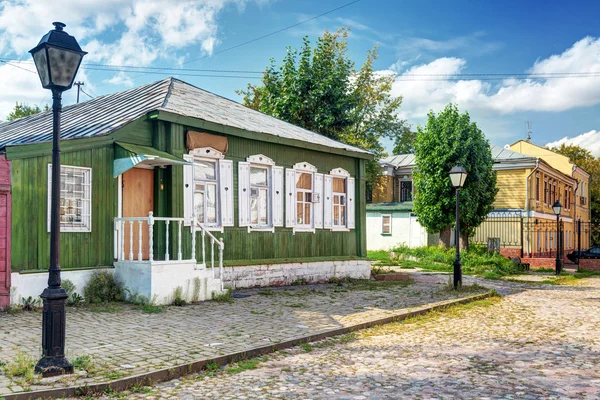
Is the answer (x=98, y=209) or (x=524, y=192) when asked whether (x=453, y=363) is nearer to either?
(x=98, y=209)

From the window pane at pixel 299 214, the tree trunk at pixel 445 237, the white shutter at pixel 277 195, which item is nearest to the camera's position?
the white shutter at pixel 277 195

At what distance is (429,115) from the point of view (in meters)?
28.9

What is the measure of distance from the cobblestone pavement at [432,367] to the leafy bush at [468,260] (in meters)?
12.7

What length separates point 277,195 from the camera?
15.6 meters

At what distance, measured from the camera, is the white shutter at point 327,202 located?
56.9 ft

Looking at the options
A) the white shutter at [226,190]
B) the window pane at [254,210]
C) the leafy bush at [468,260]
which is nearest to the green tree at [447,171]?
the leafy bush at [468,260]

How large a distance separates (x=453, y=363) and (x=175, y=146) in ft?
26.2

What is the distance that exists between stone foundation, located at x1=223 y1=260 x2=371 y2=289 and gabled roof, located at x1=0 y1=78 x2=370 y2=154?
351cm

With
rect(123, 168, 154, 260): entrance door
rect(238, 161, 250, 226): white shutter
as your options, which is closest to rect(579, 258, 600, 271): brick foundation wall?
rect(238, 161, 250, 226): white shutter

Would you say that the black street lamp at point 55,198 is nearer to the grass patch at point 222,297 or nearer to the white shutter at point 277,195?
the grass patch at point 222,297

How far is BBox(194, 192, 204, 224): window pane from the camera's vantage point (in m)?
13.6

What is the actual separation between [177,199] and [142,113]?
2.02 m

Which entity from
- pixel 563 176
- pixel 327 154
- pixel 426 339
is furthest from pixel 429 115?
pixel 426 339

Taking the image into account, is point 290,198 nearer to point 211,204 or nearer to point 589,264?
point 211,204
